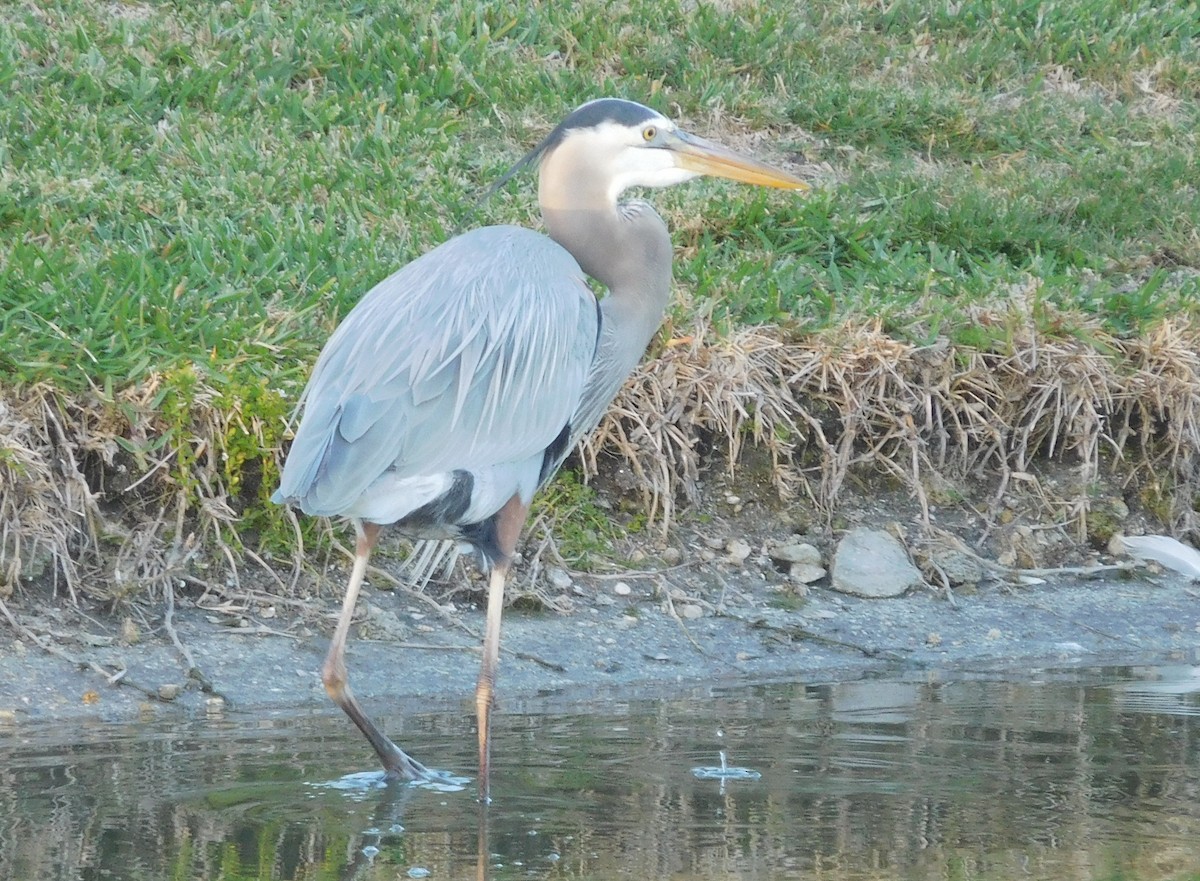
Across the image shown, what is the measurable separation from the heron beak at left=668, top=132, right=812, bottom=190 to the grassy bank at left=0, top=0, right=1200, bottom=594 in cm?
88

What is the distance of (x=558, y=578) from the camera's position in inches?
214

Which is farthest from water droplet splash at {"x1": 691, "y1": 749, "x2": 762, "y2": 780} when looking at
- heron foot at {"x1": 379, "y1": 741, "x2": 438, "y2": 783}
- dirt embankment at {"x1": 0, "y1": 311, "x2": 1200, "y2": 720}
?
dirt embankment at {"x1": 0, "y1": 311, "x2": 1200, "y2": 720}

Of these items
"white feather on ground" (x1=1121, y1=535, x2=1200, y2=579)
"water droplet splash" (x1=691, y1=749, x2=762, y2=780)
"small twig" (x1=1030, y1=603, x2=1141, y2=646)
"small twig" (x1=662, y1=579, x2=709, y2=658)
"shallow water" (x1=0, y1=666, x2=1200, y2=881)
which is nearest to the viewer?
"shallow water" (x1=0, y1=666, x2=1200, y2=881)

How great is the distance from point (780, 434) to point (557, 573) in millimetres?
874

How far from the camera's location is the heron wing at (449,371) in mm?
4012

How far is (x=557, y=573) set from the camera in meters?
5.46

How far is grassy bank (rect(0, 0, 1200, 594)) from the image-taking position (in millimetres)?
5066

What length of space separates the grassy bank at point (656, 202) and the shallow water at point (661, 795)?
3.23 ft

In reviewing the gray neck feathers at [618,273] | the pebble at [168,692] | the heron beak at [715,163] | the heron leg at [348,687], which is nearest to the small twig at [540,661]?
the gray neck feathers at [618,273]

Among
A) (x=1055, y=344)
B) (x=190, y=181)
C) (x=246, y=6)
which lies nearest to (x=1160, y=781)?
(x=1055, y=344)

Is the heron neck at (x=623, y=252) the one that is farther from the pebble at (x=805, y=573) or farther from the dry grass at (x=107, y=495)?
the pebble at (x=805, y=573)

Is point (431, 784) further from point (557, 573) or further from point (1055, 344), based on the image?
point (1055, 344)

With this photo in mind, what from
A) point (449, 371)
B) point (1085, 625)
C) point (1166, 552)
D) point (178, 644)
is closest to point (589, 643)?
point (178, 644)

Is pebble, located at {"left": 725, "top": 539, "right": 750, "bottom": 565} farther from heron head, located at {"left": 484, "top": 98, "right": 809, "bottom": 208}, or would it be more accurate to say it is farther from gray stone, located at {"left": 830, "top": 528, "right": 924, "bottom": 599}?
heron head, located at {"left": 484, "top": 98, "right": 809, "bottom": 208}
